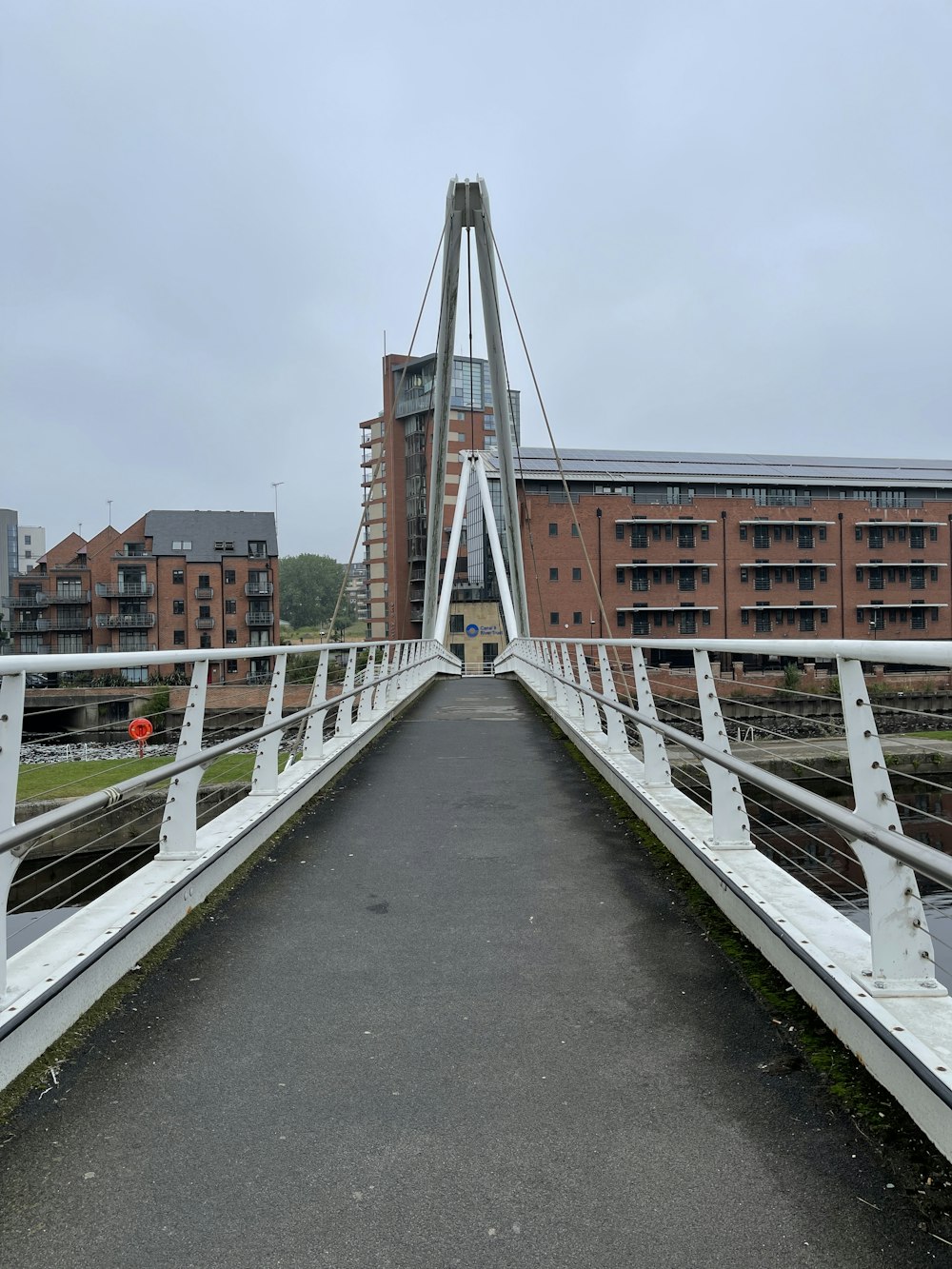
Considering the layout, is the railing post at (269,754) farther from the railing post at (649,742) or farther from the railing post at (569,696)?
the railing post at (569,696)

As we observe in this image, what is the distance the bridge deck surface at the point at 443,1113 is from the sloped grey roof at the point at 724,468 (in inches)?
2263

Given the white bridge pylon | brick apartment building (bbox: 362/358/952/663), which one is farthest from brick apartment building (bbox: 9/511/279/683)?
the white bridge pylon

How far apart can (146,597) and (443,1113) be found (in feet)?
206

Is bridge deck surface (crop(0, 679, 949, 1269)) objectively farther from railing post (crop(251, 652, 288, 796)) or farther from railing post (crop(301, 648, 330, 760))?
railing post (crop(301, 648, 330, 760))

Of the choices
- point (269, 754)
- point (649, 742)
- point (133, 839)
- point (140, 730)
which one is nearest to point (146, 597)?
point (140, 730)

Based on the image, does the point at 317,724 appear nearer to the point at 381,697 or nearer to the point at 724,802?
the point at 724,802

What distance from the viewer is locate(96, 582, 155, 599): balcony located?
60781 mm

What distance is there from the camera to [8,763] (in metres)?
2.81

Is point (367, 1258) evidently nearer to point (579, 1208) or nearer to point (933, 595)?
point (579, 1208)

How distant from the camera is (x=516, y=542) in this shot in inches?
1174

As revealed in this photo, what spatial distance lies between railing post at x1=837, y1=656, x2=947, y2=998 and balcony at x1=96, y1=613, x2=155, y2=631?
62060 millimetres

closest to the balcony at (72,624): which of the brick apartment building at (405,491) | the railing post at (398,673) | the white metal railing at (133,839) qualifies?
the brick apartment building at (405,491)

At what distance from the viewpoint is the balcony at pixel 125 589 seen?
60.8 meters

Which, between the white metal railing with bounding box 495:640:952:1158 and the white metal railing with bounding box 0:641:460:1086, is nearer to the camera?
the white metal railing with bounding box 495:640:952:1158
